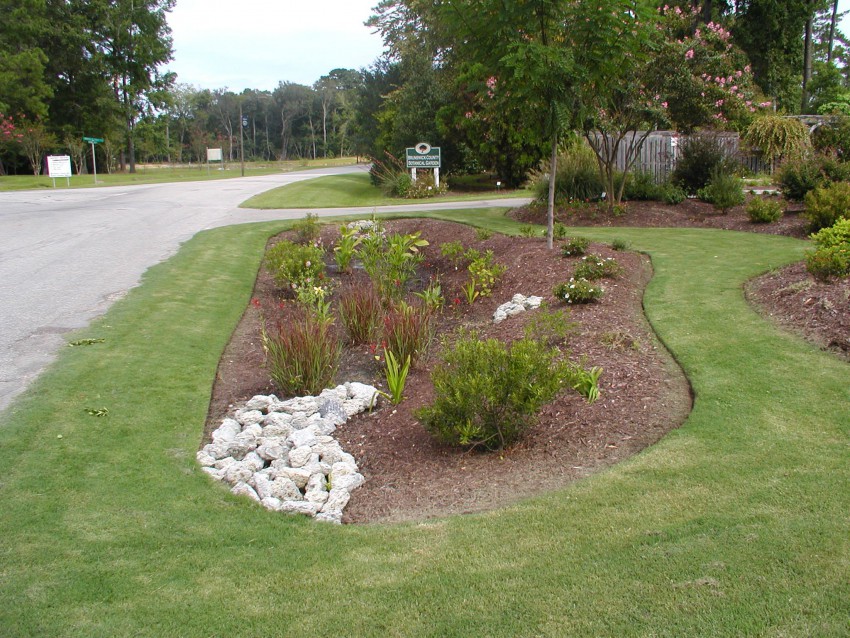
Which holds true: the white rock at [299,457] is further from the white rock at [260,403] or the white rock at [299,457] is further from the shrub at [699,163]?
the shrub at [699,163]

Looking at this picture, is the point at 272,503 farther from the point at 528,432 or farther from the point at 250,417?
the point at 528,432

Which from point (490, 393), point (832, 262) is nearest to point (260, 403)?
point (490, 393)

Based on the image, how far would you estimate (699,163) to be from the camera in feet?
52.7

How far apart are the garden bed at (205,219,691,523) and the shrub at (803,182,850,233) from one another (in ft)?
12.2

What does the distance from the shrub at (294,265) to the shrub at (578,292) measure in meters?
3.70

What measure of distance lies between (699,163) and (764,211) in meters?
3.59

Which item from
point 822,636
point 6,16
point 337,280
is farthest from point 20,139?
point 822,636

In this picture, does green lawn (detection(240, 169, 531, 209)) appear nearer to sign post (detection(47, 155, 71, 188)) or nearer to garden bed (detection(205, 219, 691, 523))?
sign post (detection(47, 155, 71, 188))

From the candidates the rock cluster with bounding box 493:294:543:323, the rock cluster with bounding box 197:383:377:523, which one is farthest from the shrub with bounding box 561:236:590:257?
the rock cluster with bounding box 197:383:377:523

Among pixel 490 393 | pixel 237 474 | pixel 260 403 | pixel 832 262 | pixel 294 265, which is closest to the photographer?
pixel 237 474

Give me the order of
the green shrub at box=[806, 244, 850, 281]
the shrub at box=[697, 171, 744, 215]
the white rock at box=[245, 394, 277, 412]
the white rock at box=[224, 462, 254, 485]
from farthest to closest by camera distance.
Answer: the shrub at box=[697, 171, 744, 215] < the green shrub at box=[806, 244, 850, 281] < the white rock at box=[245, 394, 277, 412] < the white rock at box=[224, 462, 254, 485]

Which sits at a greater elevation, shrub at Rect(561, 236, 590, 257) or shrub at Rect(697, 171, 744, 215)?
shrub at Rect(697, 171, 744, 215)

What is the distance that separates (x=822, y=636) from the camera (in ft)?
9.25

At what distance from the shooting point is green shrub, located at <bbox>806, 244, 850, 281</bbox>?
24.0 feet
